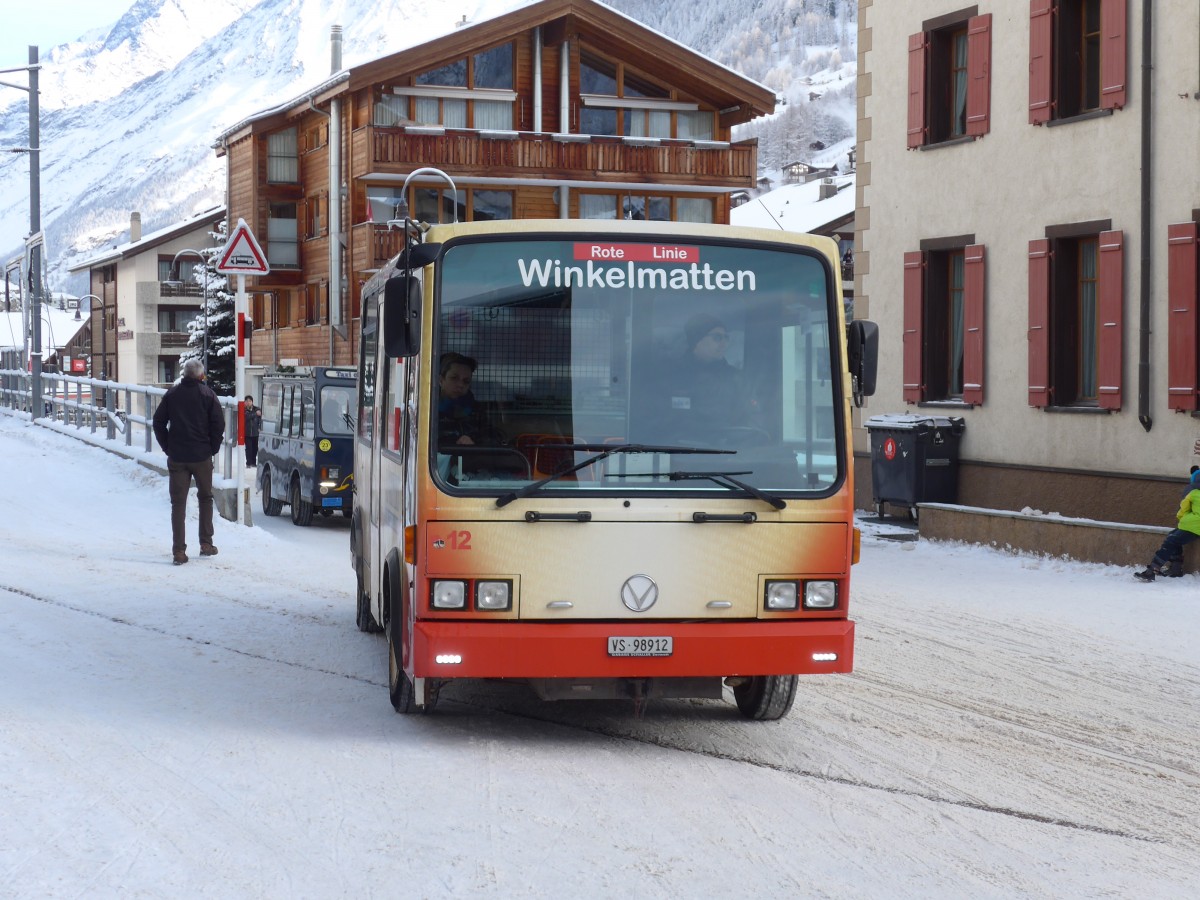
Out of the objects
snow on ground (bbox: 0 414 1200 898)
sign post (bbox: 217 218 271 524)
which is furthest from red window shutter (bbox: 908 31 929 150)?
snow on ground (bbox: 0 414 1200 898)

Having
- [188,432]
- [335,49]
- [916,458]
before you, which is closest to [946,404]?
[916,458]

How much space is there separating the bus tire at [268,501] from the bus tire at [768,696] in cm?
1769

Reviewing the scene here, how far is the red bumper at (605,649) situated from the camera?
770 cm

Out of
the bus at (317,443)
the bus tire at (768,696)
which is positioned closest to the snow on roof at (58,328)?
the bus at (317,443)

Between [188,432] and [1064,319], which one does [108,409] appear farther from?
[1064,319]

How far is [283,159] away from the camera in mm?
54281

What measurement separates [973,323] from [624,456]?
14679mm

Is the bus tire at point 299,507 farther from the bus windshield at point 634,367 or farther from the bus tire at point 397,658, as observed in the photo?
the bus windshield at point 634,367

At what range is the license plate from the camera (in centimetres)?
773

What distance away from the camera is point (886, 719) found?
8.87 m

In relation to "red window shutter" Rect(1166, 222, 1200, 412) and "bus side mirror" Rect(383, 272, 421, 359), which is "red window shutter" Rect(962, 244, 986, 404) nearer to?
"red window shutter" Rect(1166, 222, 1200, 412)

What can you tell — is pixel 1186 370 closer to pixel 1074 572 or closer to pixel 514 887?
pixel 1074 572

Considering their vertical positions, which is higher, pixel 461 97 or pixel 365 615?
pixel 461 97

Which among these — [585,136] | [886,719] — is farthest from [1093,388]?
[585,136]
